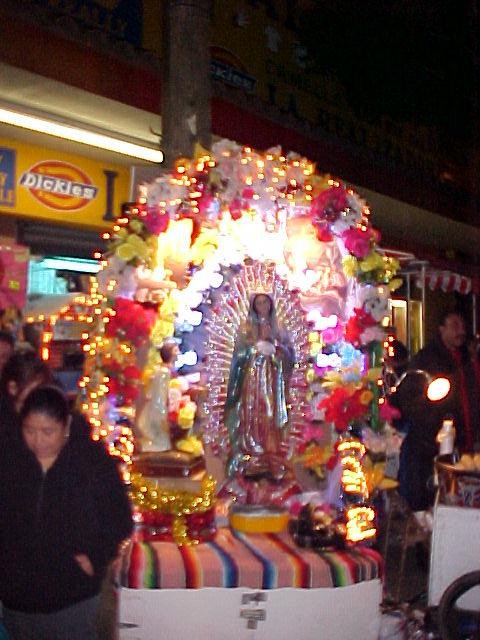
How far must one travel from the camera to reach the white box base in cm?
407

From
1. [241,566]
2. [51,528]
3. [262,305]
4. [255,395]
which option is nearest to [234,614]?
[241,566]

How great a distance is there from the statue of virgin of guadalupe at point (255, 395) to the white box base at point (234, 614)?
1008 mm

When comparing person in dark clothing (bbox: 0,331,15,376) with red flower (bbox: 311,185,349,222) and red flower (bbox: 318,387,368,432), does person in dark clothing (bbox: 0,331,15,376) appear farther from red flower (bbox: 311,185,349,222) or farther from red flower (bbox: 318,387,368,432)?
red flower (bbox: 311,185,349,222)

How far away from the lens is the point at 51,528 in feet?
11.2

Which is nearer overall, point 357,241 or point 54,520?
point 54,520

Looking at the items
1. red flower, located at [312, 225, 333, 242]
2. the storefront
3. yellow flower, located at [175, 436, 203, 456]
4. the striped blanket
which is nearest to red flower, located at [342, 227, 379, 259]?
red flower, located at [312, 225, 333, 242]

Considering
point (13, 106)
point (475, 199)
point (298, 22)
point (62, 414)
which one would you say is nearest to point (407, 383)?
point (62, 414)

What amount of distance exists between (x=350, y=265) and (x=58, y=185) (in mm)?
4374

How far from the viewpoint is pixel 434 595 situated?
4672 millimetres

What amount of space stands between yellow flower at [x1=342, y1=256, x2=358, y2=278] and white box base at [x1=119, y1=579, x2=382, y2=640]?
192 centimetres

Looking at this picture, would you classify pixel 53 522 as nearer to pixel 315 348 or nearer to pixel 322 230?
pixel 315 348

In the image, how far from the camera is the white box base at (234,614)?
4066 millimetres

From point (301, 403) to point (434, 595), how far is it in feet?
4.47

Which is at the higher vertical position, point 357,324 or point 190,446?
point 357,324
